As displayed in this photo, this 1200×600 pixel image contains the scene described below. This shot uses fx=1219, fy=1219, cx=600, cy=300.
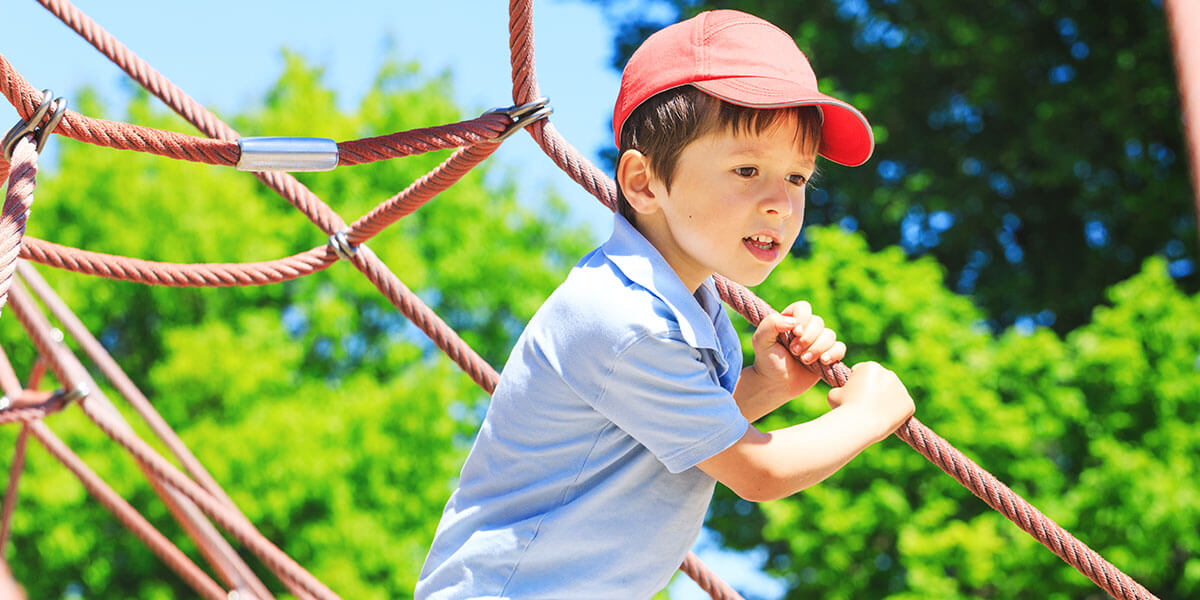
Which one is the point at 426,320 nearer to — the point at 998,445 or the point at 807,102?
the point at 807,102

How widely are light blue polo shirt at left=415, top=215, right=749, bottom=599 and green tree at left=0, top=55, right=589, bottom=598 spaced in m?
9.93

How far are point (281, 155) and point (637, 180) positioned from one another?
47 cm

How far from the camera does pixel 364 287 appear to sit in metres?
13.2

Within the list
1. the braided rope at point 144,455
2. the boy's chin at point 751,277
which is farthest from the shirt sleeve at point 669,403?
the braided rope at point 144,455

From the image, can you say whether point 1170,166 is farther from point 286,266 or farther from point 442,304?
point 286,266

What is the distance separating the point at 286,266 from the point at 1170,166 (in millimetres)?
10497

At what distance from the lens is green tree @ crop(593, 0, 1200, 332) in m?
10.6

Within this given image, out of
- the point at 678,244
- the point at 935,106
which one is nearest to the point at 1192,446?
the point at 935,106

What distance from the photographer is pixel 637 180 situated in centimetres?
143

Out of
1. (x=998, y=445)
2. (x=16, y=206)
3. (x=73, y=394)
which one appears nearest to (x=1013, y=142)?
(x=998, y=445)

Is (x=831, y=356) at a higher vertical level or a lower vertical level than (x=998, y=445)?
higher

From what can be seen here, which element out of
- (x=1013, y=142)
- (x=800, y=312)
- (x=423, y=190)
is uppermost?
(x=423, y=190)

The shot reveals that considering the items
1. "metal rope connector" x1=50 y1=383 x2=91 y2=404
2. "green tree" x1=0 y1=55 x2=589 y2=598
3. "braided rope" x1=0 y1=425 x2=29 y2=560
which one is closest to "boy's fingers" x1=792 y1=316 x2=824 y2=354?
"metal rope connector" x1=50 y1=383 x2=91 y2=404

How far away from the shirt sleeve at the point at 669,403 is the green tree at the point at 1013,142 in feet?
32.3
